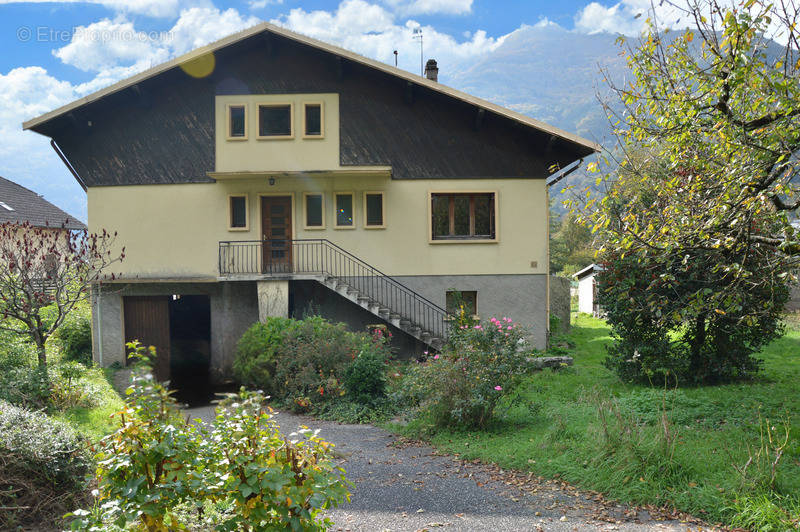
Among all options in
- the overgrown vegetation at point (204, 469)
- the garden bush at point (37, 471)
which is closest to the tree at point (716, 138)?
the overgrown vegetation at point (204, 469)

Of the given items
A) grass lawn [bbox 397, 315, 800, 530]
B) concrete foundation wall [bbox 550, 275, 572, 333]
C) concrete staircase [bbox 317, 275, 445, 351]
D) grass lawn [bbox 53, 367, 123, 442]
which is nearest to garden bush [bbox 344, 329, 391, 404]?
grass lawn [bbox 397, 315, 800, 530]

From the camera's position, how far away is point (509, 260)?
16.3m

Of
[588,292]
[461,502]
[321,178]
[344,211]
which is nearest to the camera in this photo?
[461,502]

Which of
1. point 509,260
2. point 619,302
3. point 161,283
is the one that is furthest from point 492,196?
point 161,283

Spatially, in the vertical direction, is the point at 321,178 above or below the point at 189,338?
above

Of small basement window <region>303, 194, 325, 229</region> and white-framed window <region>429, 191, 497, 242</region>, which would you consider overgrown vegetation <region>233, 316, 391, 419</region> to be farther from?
white-framed window <region>429, 191, 497, 242</region>

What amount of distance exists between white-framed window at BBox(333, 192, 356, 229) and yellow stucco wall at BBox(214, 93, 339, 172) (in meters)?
0.96

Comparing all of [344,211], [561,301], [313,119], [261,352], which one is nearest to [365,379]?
[261,352]

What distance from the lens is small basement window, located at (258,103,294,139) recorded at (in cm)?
1619

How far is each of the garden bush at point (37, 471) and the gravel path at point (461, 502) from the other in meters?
2.81

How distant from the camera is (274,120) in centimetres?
1627

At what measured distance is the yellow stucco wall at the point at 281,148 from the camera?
52.5 feet

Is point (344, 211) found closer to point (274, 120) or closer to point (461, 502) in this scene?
point (274, 120)

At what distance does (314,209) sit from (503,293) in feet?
20.7
